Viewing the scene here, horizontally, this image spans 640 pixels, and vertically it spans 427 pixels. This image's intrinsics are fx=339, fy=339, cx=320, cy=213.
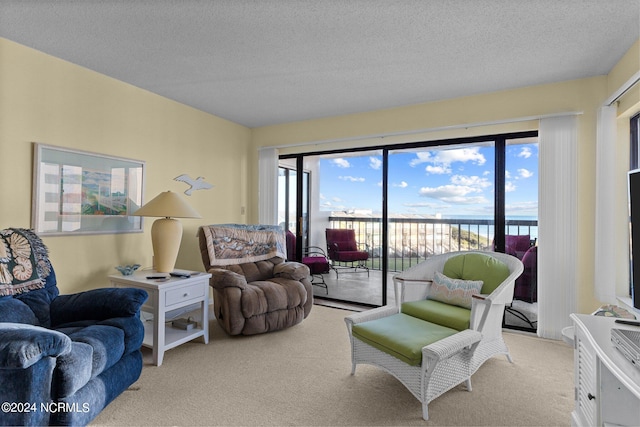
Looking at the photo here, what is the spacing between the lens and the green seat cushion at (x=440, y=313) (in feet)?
7.74

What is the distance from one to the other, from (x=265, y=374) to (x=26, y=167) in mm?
2405

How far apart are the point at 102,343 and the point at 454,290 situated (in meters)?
2.39

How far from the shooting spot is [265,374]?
2439 millimetres

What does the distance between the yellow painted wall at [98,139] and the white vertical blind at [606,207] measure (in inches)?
158

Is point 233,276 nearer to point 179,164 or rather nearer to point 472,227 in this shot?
point 179,164

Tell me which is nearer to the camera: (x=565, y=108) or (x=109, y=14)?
(x=109, y=14)

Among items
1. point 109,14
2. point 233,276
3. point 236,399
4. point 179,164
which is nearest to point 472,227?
point 233,276

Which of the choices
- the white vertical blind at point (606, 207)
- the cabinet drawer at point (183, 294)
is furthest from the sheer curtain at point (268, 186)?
the white vertical blind at point (606, 207)

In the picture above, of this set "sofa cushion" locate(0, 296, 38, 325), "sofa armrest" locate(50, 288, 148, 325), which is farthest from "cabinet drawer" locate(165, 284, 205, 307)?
"sofa cushion" locate(0, 296, 38, 325)

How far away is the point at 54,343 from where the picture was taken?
153cm

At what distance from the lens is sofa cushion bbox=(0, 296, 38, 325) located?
190 cm

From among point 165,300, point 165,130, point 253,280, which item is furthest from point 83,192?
point 253,280

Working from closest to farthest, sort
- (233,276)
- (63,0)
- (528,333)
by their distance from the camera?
1. (63,0)
2. (233,276)
3. (528,333)

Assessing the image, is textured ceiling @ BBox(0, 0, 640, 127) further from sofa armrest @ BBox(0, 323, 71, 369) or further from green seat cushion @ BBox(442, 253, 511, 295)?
sofa armrest @ BBox(0, 323, 71, 369)
